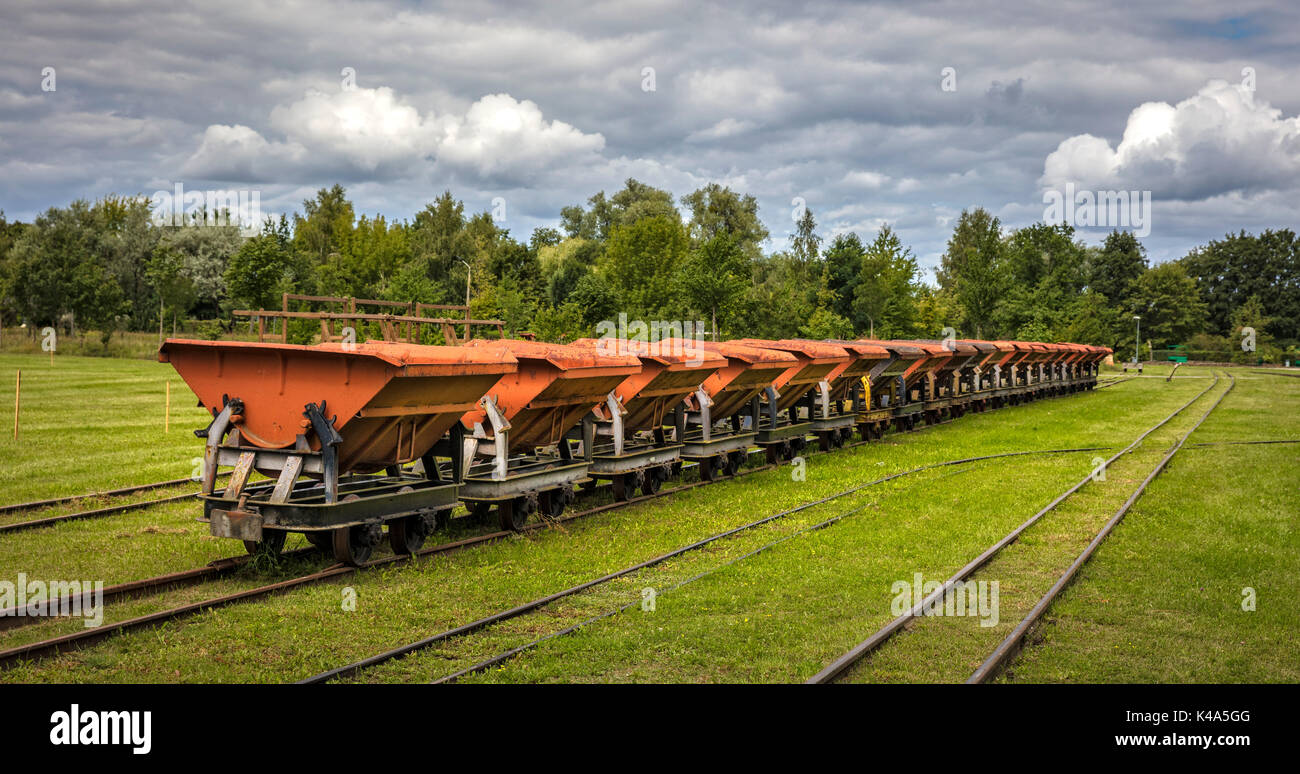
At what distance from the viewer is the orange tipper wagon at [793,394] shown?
2138cm

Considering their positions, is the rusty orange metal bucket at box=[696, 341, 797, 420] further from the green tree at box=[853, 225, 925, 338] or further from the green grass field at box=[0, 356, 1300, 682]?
the green tree at box=[853, 225, 925, 338]

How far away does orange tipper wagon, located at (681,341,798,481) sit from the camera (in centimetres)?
1883

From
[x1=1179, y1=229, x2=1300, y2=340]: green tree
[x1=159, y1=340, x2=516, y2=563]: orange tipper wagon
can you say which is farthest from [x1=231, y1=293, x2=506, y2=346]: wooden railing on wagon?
[x1=1179, y1=229, x2=1300, y2=340]: green tree

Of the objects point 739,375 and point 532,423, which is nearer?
point 532,423

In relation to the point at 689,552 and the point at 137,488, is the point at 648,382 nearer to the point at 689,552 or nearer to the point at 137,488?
the point at 689,552

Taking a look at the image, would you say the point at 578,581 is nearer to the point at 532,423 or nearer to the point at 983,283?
the point at 532,423

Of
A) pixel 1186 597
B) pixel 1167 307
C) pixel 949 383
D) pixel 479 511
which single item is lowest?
pixel 1186 597

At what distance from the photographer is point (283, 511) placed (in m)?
10.7

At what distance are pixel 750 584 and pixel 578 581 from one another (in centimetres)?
193

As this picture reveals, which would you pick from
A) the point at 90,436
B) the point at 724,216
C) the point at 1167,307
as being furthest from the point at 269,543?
the point at 1167,307

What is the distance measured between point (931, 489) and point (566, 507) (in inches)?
274

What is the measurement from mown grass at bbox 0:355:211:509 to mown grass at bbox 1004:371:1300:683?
45.2 feet

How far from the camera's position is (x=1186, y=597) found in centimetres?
1053

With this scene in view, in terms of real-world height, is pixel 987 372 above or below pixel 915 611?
above
